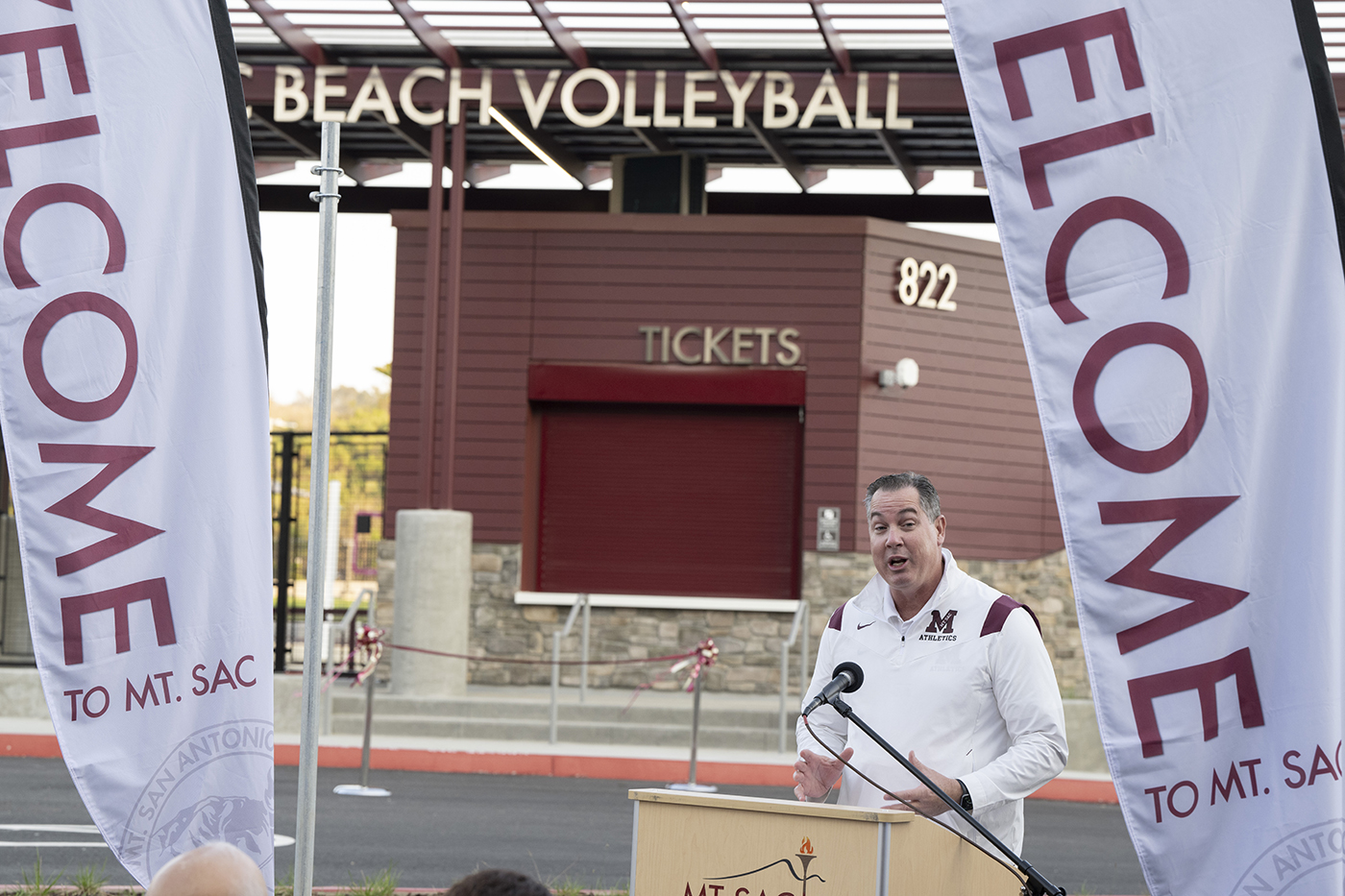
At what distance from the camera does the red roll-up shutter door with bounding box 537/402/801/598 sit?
17531mm

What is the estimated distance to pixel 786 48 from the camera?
51.4 ft

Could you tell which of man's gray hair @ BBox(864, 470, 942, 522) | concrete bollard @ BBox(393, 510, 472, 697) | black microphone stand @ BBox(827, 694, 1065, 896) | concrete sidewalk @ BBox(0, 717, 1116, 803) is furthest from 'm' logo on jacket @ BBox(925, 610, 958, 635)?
concrete bollard @ BBox(393, 510, 472, 697)

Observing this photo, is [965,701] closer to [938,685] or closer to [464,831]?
[938,685]

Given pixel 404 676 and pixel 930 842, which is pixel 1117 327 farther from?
pixel 404 676

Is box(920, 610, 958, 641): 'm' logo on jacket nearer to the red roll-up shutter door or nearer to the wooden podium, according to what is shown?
the wooden podium

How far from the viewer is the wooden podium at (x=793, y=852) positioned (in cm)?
346

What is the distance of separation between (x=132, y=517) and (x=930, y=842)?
2.32m

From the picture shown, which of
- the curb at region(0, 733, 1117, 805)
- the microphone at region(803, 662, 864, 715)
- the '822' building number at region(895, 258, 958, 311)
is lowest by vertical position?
the curb at region(0, 733, 1117, 805)

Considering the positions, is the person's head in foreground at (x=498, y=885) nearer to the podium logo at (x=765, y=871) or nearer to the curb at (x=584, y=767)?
the podium logo at (x=765, y=871)

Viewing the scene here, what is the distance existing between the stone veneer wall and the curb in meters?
3.55

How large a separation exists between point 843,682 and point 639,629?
13694 millimetres

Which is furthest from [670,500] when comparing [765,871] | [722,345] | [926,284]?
[765,871]

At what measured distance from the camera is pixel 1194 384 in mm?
3605

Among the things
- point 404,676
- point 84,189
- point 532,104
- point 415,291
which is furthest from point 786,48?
point 84,189
